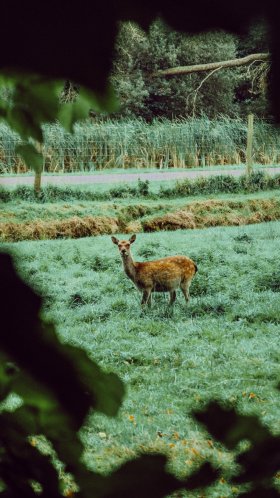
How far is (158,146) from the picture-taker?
7.23 metres

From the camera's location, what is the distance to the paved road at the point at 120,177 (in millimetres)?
6477

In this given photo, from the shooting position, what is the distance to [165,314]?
432 cm

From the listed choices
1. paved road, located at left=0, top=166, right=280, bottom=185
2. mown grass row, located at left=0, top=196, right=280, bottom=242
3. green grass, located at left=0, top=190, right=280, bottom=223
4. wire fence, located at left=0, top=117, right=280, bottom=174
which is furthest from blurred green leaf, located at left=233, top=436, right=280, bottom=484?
paved road, located at left=0, top=166, right=280, bottom=185

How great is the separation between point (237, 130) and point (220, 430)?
24.6 ft

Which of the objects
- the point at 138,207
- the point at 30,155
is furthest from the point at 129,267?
the point at 30,155

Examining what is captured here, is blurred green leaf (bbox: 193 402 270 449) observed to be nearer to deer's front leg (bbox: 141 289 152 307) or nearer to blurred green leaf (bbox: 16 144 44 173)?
blurred green leaf (bbox: 16 144 44 173)

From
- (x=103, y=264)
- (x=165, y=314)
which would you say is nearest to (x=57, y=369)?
(x=165, y=314)

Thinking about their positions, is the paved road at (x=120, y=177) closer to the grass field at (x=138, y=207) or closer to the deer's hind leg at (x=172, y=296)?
the grass field at (x=138, y=207)

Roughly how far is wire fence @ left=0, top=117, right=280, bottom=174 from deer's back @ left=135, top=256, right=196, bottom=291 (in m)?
1.89

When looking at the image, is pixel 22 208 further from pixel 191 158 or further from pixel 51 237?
pixel 191 158

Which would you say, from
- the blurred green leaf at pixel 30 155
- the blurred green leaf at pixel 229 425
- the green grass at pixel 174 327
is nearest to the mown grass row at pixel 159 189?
the green grass at pixel 174 327

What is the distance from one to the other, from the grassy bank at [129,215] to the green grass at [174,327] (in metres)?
0.36

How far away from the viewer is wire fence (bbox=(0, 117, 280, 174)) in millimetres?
6531

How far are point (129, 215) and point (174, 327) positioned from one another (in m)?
2.60
